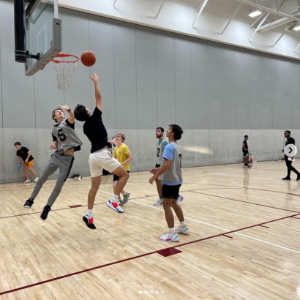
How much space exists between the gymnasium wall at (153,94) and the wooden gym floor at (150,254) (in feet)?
20.9

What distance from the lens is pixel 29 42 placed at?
5.18m

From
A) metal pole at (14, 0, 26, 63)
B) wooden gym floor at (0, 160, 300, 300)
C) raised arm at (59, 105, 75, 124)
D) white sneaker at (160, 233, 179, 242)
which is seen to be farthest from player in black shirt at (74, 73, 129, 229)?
metal pole at (14, 0, 26, 63)

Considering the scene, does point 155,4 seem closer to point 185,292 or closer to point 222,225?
point 222,225

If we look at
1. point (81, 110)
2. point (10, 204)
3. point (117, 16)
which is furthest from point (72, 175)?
point (81, 110)

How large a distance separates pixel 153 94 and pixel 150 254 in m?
12.1

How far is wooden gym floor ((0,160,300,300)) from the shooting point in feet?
8.95

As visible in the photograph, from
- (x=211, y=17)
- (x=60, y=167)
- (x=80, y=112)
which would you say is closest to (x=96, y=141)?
(x=80, y=112)

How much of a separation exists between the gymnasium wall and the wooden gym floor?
6368 mm

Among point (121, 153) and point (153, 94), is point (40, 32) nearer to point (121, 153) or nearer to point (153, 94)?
point (121, 153)

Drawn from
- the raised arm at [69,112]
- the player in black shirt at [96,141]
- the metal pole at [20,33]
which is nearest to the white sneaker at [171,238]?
the player in black shirt at [96,141]

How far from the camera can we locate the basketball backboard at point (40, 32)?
4747 millimetres

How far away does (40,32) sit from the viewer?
504 centimetres

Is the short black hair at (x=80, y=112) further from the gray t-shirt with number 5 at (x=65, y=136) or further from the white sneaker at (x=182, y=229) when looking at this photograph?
the white sneaker at (x=182, y=229)

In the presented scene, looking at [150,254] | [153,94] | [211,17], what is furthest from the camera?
[211,17]
